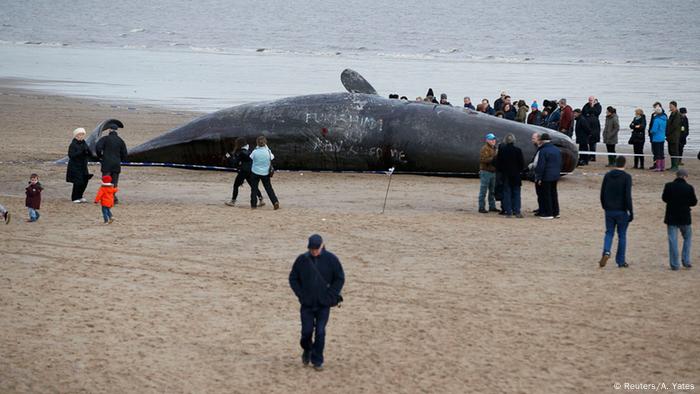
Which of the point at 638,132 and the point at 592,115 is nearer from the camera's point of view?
the point at 638,132

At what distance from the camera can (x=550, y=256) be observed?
17.5m

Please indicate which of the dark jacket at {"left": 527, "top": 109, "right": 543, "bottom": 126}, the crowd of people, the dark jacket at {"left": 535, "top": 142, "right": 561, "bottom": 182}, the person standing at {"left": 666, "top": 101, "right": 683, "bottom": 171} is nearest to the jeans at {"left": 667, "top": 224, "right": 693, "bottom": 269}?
the dark jacket at {"left": 535, "top": 142, "right": 561, "bottom": 182}

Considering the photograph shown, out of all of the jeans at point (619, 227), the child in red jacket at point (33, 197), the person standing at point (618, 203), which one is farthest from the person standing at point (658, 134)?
the child in red jacket at point (33, 197)

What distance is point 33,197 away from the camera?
1944 cm

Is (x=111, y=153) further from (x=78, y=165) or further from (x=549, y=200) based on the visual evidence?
(x=549, y=200)

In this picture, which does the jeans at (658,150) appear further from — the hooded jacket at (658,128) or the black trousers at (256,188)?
the black trousers at (256,188)

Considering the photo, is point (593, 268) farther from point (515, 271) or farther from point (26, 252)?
point (26, 252)

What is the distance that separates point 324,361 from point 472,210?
10255mm

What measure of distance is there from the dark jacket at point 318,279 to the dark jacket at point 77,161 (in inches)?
445

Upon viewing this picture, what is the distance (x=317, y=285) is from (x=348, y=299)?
303 centimetres

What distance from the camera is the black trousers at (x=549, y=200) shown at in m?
20.8

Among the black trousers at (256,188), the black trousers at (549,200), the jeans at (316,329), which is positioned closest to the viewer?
the jeans at (316,329)

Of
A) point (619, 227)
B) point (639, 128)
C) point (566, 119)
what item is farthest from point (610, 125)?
point (619, 227)

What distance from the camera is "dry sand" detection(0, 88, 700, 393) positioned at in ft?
38.7
